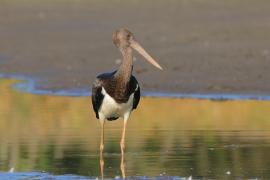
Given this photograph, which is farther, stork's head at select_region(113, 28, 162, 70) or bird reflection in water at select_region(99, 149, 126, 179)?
stork's head at select_region(113, 28, 162, 70)

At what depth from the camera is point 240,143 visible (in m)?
10.3

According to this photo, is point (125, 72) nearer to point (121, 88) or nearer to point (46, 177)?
point (121, 88)

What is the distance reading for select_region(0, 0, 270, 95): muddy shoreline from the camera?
15339 mm

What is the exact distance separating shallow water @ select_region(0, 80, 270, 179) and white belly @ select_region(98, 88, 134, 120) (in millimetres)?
419

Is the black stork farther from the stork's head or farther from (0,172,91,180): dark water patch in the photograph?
(0,172,91,180): dark water patch

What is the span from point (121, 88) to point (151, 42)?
910cm

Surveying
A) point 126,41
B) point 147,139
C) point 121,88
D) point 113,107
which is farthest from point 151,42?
point 121,88

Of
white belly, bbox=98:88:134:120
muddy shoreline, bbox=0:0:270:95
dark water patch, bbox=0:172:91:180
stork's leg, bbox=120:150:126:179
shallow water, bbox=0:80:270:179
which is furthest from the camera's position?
muddy shoreline, bbox=0:0:270:95

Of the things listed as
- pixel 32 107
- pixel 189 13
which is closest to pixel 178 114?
pixel 32 107

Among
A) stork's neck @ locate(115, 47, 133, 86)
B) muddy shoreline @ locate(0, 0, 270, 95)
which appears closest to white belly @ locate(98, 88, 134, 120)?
stork's neck @ locate(115, 47, 133, 86)

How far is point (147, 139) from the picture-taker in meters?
Result: 10.7

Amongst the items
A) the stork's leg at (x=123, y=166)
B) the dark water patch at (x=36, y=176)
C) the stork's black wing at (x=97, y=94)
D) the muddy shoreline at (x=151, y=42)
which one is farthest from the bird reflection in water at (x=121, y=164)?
the muddy shoreline at (x=151, y=42)

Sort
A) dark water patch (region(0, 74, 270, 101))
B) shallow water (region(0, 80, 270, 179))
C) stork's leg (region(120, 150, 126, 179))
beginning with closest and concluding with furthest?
stork's leg (region(120, 150, 126, 179)), shallow water (region(0, 80, 270, 179)), dark water patch (region(0, 74, 270, 101))

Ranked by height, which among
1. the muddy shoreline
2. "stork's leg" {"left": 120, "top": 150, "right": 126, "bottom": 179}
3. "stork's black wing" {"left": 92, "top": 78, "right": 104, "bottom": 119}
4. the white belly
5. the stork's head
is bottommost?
"stork's leg" {"left": 120, "top": 150, "right": 126, "bottom": 179}
